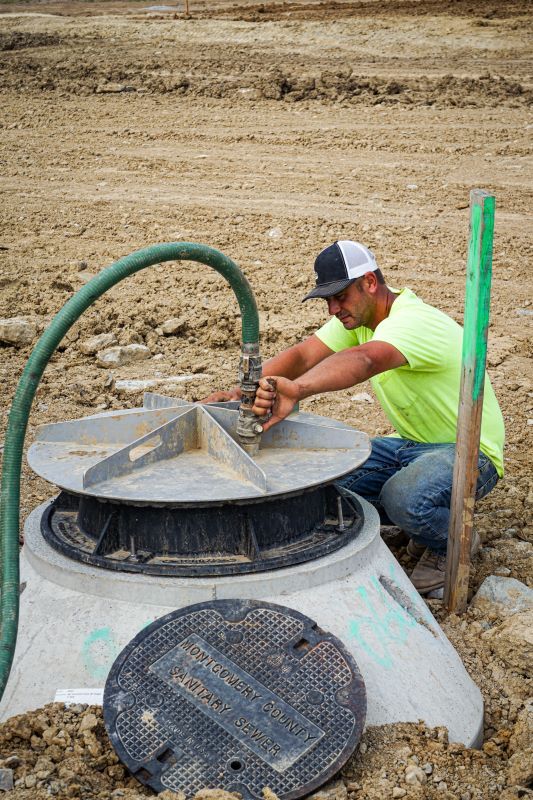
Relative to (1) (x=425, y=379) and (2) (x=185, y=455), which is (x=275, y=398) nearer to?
(2) (x=185, y=455)

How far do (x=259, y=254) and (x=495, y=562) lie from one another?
15.0ft

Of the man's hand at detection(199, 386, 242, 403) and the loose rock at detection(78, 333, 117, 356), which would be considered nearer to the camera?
the man's hand at detection(199, 386, 242, 403)

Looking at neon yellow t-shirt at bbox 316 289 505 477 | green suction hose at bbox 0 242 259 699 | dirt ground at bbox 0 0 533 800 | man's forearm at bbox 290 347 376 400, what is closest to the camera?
green suction hose at bbox 0 242 259 699

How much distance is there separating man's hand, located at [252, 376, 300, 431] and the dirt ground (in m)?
1.04

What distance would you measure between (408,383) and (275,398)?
2.67ft

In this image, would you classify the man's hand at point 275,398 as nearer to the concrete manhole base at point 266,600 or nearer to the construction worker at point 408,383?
the construction worker at point 408,383

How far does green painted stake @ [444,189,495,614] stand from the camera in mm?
3260

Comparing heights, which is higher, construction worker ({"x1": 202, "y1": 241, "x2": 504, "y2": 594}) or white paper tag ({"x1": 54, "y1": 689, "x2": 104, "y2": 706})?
construction worker ({"x1": 202, "y1": 241, "x2": 504, "y2": 594})

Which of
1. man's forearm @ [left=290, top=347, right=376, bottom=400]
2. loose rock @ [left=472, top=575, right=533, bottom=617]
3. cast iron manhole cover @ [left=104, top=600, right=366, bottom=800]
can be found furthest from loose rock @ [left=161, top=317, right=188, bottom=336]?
cast iron manhole cover @ [left=104, top=600, right=366, bottom=800]

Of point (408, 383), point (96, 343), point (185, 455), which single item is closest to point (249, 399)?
point (185, 455)

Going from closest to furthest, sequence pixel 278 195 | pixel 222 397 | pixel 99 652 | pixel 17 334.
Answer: pixel 99 652 → pixel 222 397 → pixel 17 334 → pixel 278 195

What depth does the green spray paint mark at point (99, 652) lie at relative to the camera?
2.78 m

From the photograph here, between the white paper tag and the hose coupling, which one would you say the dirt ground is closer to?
the white paper tag

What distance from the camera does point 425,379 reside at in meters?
3.83
